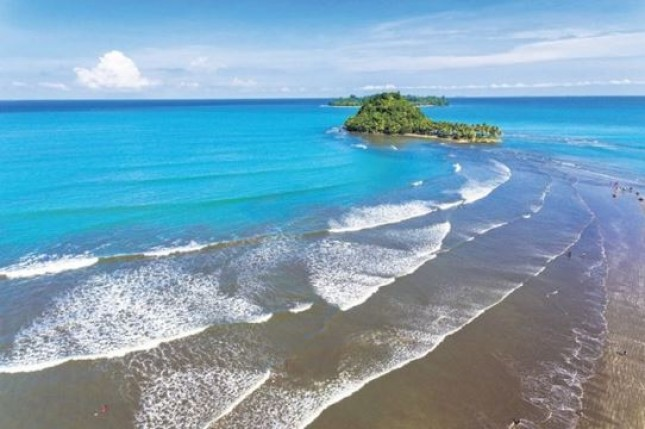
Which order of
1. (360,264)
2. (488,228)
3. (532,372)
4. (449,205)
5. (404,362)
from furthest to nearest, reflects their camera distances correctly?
1. (449,205)
2. (488,228)
3. (360,264)
4. (404,362)
5. (532,372)

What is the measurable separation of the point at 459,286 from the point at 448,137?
7352 centimetres

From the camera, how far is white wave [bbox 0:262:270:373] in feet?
62.5

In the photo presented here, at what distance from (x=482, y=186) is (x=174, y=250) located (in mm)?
33887

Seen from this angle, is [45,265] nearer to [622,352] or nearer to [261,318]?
[261,318]

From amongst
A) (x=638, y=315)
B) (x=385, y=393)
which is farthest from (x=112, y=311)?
(x=638, y=315)

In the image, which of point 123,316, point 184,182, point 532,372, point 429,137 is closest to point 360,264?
point 532,372

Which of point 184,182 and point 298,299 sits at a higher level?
point 184,182

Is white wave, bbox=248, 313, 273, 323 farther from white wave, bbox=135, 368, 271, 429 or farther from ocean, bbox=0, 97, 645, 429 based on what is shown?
white wave, bbox=135, 368, 271, 429

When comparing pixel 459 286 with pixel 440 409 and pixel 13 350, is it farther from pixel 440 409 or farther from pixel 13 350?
pixel 13 350

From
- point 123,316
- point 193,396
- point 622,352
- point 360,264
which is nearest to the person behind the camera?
point 193,396

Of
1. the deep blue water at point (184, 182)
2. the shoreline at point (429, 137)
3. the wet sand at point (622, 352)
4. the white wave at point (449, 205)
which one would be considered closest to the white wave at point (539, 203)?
the white wave at point (449, 205)

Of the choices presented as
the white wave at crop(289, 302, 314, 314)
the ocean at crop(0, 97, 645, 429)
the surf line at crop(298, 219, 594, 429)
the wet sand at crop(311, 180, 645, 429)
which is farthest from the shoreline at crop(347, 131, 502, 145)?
the white wave at crop(289, 302, 314, 314)

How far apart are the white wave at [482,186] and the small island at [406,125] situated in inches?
1334

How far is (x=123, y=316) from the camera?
21578 millimetres
